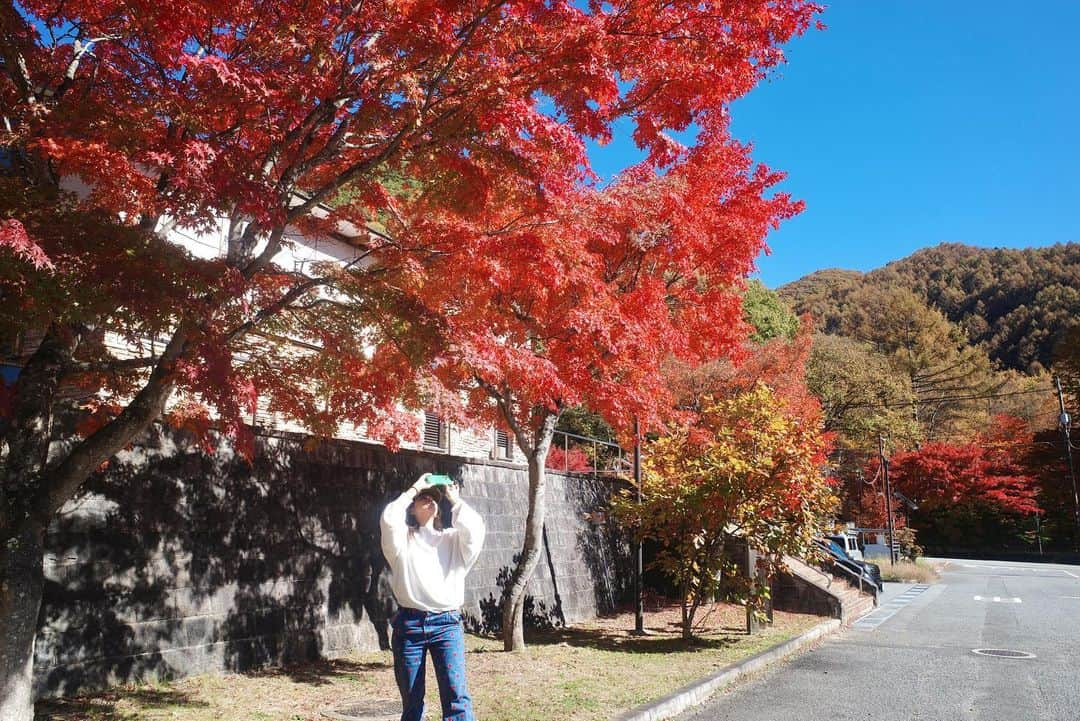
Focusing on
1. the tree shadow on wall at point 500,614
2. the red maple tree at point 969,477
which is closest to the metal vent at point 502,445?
the tree shadow on wall at point 500,614

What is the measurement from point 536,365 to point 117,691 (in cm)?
506

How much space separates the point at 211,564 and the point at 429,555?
3991 millimetres

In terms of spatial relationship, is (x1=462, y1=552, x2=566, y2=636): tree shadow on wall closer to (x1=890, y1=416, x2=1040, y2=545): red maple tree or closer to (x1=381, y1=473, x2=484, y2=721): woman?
(x1=381, y1=473, x2=484, y2=721): woman

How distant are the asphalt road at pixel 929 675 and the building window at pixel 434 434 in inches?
359

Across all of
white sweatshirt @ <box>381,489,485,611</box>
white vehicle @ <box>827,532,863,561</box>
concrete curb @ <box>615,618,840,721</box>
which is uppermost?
white sweatshirt @ <box>381,489,485,611</box>

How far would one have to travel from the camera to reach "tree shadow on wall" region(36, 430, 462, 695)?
6566 millimetres

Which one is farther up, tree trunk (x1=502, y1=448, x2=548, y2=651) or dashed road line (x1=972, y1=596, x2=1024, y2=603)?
tree trunk (x1=502, y1=448, x2=548, y2=651)

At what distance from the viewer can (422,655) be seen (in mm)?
4766

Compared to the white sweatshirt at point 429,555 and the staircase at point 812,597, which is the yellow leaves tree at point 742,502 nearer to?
the staircase at point 812,597

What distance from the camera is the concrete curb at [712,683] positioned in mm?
6781

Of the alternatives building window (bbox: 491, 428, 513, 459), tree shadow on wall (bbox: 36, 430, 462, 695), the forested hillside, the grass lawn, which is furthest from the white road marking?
the forested hillside

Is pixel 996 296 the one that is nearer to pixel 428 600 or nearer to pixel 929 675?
pixel 929 675

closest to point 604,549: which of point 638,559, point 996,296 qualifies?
point 638,559

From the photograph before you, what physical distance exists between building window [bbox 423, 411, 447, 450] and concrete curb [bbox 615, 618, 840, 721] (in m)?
8.79
